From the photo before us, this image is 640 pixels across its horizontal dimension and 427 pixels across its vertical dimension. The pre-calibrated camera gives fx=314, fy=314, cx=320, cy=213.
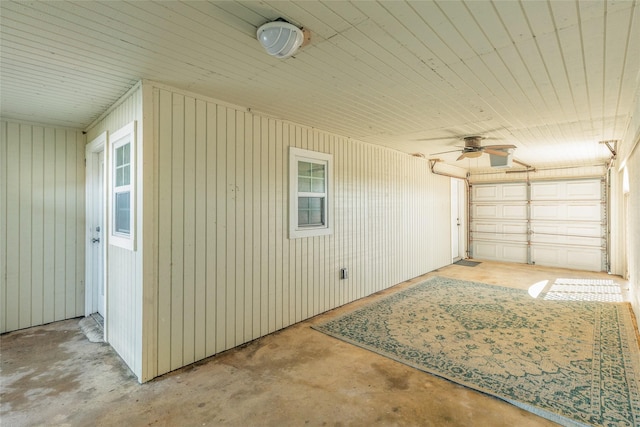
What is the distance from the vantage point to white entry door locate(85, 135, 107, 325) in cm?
402

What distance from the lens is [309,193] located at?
13.3 ft

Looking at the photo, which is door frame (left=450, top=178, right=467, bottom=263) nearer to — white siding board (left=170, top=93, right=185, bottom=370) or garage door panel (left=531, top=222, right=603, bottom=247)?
garage door panel (left=531, top=222, right=603, bottom=247)

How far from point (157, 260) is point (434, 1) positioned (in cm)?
267

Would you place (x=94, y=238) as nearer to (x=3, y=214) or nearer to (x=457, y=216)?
(x=3, y=214)

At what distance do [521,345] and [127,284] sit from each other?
3863 millimetres

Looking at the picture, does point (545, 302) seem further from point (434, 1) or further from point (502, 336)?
point (434, 1)

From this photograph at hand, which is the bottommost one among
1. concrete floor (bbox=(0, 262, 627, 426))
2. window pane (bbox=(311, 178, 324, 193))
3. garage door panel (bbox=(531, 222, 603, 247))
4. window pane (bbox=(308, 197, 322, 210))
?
concrete floor (bbox=(0, 262, 627, 426))

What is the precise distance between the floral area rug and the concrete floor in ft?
0.85

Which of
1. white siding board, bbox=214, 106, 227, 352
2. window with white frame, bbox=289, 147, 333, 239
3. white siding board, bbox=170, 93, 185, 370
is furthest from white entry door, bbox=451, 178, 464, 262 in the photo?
white siding board, bbox=170, 93, 185, 370

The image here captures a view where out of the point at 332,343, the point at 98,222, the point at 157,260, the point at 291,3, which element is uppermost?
the point at 291,3

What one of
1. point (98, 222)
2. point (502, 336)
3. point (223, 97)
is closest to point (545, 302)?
point (502, 336)

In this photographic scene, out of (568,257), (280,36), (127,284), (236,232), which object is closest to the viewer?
(280,36)

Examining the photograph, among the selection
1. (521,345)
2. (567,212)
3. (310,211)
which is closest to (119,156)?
(310,211)

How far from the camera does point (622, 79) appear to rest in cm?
256
